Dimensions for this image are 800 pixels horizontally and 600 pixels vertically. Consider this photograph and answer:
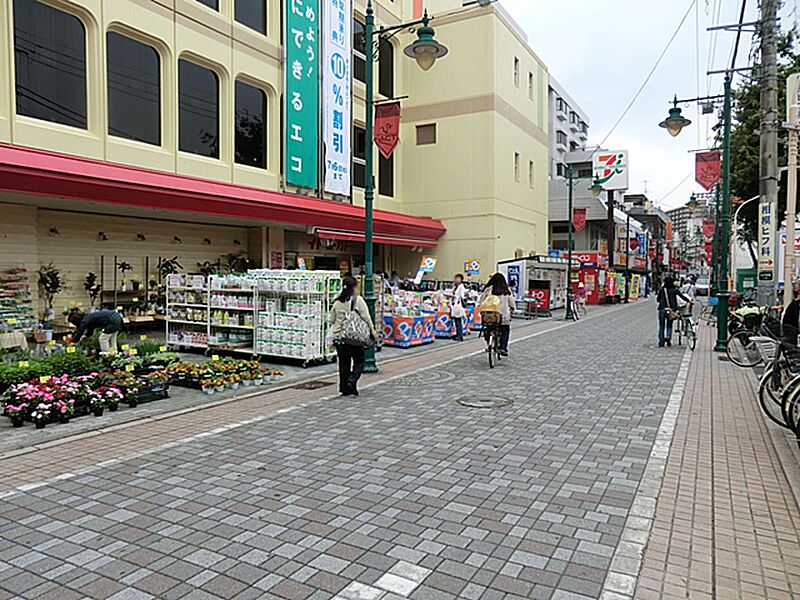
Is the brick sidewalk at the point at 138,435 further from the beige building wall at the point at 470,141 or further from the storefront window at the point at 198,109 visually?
the beige building wall at the point at 470,141

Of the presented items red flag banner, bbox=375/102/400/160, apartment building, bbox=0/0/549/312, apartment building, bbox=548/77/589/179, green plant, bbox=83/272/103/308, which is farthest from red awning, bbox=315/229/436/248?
apartment building, bbox=548/77/589/179

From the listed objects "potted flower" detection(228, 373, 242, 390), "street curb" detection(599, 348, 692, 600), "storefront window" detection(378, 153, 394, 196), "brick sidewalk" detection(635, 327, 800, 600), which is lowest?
"brick sidewalk" detection(635, 327, 800, 600)

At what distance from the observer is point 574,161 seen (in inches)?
2618

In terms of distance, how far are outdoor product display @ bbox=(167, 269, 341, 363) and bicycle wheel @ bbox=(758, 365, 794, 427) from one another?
7.28 meters

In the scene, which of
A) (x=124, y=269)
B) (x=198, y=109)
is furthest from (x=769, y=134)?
(x=124, y=269)

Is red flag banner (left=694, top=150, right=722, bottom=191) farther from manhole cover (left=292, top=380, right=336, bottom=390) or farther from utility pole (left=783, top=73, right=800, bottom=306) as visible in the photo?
manhole cover (left=292, top=380, right=336, bottom=390)

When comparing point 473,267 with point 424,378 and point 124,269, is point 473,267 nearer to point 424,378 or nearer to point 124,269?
point 124,269

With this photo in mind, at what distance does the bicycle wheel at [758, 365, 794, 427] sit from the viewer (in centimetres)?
714

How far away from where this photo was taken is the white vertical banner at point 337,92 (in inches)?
840

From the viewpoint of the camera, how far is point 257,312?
11789 mm

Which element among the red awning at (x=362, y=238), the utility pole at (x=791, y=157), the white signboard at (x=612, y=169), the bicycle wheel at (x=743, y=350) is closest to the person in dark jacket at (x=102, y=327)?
the red awning at (x=362, y=238)

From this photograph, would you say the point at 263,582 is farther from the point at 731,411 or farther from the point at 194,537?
the point at 731,411

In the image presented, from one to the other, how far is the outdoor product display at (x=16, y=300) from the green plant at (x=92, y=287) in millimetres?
1410

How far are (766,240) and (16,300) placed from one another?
1715 centimetres
